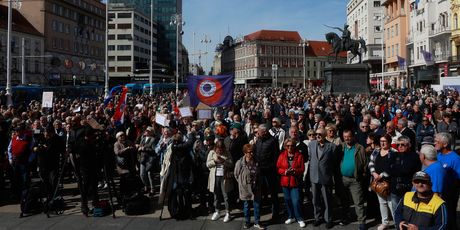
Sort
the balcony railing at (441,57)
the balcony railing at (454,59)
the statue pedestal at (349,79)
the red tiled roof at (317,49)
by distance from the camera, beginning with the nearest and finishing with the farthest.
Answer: the statue pedestal at (349,79)
the balcony railing at (454,59)
the balcony railing at (441,57)
the red tiled roof at (317,49)

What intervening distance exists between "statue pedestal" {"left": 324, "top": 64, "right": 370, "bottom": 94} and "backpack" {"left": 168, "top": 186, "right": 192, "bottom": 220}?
79.9 ft

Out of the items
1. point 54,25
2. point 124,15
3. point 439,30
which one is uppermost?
point 124,15

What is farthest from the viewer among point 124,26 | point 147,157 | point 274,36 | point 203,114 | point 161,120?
point 274,36

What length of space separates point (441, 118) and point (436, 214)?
31.3ft

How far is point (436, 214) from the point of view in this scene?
4.24 meters

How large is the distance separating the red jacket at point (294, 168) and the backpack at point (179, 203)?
6.08 feet

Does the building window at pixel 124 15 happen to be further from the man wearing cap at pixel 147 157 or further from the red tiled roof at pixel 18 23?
the man wearing cap at pixel 147 157

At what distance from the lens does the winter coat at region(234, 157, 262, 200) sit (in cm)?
771

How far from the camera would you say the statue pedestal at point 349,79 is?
31.2 meters

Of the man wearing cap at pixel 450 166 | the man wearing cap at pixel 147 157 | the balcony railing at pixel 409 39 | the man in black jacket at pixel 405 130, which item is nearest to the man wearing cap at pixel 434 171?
the man wearing cap at pixel 450 166

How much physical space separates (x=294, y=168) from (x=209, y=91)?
20.5 ft

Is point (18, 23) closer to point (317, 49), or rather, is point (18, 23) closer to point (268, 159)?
point (268, 159)

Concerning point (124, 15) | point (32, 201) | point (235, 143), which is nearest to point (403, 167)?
point (235, 143)

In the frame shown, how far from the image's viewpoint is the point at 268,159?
8180 millimetres
